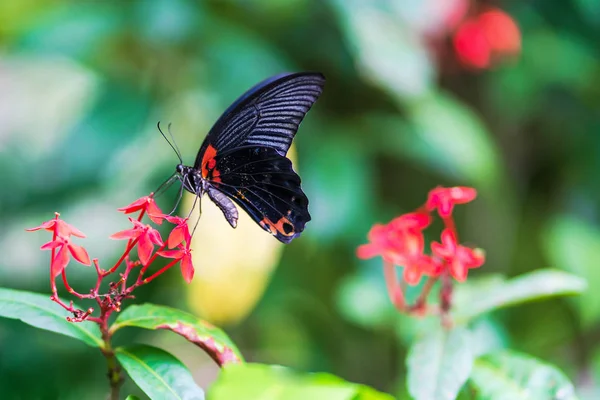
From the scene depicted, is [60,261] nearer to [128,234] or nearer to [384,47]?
[128,234]

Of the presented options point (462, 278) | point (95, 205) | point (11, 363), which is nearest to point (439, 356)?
point (462, 278)

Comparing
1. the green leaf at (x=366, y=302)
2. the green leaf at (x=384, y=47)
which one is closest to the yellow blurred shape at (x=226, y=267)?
the green leaf at (x=366, y=302)

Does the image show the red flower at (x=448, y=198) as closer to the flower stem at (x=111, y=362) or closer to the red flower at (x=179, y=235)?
the red flower at (x=179, y=235)

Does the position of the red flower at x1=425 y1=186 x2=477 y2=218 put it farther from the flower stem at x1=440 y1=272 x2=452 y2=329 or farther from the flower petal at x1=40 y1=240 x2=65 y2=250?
the flower petal at x1=40 y1=240 x2=65 y2=250

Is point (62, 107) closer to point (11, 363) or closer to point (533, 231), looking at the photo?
point (11, 363)

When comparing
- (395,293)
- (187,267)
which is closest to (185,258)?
(187,267)

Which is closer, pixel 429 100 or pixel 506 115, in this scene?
pixel 429 100
